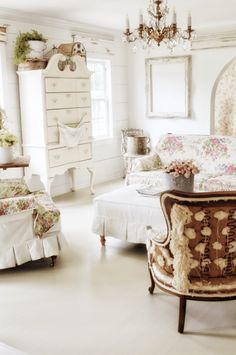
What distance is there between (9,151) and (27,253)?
1.09 meters

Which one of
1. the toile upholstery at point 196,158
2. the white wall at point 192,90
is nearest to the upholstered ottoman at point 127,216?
the toile upholstery at point 196,158

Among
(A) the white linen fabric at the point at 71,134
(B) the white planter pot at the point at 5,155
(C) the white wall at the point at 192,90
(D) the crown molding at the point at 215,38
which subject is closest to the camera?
(B) the white planter pot at the point at 5,155

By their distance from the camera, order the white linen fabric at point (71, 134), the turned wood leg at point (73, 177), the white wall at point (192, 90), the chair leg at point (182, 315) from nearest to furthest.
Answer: the chair leg at point (182, 315)
the white linen fabric at point (71, 134)
the turned wood leg at point (73, 177)
the white wall at point (192, 90)

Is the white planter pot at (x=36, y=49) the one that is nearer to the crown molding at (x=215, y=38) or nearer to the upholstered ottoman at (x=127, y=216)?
the upholstered ottoman at (x=127, y=216)

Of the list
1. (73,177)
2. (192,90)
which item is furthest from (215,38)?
(73,177)

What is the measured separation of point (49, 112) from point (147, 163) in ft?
4.90

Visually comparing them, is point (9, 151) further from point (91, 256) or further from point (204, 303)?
point (204, 303)

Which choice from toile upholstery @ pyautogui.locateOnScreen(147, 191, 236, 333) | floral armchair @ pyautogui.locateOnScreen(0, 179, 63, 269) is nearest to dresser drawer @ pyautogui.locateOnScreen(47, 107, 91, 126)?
floral armchair @ pyautogui.locateOnScreen(0, 179, 63, 269)

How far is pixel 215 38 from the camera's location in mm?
A: 7262

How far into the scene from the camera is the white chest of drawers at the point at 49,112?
589cm

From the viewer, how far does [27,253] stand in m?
3.83

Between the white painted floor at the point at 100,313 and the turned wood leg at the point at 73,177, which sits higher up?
the turned wood leg at the point at 73,177

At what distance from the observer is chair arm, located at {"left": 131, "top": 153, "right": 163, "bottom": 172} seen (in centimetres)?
587

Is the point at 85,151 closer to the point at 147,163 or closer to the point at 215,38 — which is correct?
the point at 147,163
